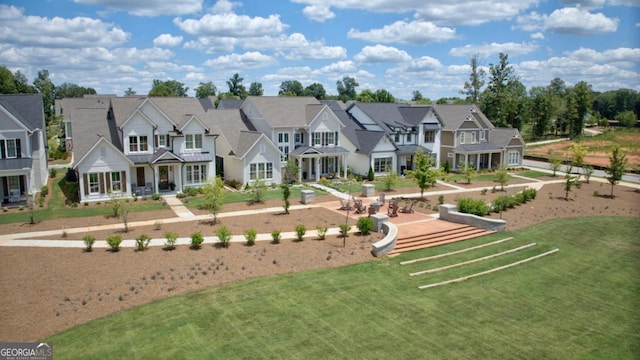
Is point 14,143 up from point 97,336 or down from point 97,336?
up

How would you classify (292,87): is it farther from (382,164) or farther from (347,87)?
(382,164)

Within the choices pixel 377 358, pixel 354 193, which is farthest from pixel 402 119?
pixel 377 358

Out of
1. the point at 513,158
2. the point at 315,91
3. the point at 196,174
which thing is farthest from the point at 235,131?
the point at 315,91

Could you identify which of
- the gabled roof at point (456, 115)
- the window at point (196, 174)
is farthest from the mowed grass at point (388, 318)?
the gabled roof at point (456, 115)

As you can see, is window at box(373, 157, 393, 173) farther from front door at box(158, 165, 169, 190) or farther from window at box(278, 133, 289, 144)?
front door at box(158, 165, 169, 190)

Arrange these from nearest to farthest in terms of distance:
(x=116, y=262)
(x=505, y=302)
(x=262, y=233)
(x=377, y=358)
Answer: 1. (x=377, y=358)
2. (x=505, y=302)
3. (x=116, y=262)
4. (x=262, y=233)

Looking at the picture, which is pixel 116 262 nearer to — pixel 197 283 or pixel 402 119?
pixel 197 283
